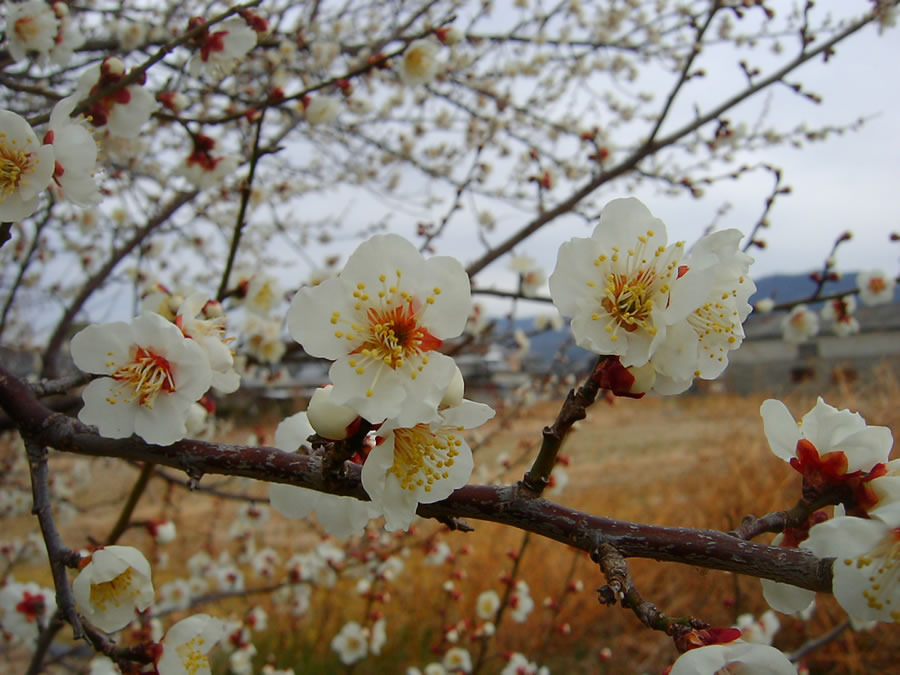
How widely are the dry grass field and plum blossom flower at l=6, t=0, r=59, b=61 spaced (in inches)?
68.7

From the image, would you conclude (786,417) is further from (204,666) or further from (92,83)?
(92,83)

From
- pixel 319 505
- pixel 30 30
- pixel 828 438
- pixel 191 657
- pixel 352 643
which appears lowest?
pixel 191 657

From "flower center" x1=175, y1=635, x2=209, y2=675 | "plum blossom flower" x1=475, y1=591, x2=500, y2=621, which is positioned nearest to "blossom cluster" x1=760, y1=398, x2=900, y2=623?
"flower center" x1=175, y1=635, x2=209, y2=675

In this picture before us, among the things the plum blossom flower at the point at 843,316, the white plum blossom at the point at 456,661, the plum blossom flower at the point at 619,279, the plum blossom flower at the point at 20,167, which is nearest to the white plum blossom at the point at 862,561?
the plum blossom flower at the point at 619,279

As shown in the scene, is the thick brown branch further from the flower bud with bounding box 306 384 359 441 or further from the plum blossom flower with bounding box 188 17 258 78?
the plum blossom flower with bounding box 188 17 258 78

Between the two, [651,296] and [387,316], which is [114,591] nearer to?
[387,316]

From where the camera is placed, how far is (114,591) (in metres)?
0.98

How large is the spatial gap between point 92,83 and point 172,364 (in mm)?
912

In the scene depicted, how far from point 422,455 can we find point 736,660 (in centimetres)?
40

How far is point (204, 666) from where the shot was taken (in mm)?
1014

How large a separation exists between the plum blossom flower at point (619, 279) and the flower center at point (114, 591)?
31.8 inches

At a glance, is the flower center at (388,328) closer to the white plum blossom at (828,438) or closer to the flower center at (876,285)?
the white plum blossom at (828,438)

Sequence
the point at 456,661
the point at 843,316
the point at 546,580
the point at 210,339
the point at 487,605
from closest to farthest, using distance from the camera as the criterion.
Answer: the point at 210,339, the point at 843,316, the point at 456,661, the point at 487,605, the point at 546,580

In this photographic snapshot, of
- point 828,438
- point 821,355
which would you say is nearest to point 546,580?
point 828,438
